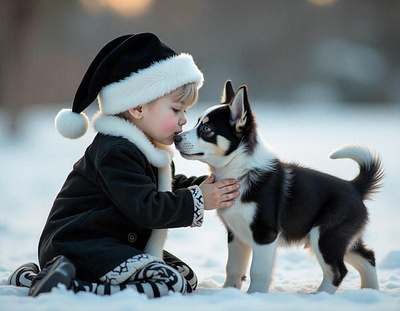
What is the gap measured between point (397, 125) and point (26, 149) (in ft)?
20.6

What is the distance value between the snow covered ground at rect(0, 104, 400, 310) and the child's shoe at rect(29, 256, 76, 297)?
5 cm

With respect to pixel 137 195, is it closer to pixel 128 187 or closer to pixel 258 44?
pixel 128 187

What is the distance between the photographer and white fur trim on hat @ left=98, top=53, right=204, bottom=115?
241cm

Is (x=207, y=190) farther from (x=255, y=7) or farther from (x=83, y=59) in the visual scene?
(x=255, y=7)

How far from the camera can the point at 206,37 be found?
12.1 m

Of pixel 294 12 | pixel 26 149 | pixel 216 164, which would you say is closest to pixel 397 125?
pixel 294 12

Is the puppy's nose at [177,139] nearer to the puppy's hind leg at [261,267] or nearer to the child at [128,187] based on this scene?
the child at [128,187]

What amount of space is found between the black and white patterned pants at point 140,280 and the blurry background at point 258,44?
30.8 ft

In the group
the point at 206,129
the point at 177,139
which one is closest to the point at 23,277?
the point at 177,139

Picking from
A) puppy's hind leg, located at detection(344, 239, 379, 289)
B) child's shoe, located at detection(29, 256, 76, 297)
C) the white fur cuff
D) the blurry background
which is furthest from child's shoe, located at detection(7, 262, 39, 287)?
the blurry background

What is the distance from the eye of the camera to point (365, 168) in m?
2.70

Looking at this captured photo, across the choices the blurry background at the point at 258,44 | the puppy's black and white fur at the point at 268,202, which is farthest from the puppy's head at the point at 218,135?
the blurry background at the point at 258,44

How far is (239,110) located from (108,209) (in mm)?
741

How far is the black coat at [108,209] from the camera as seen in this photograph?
2.22 metres
